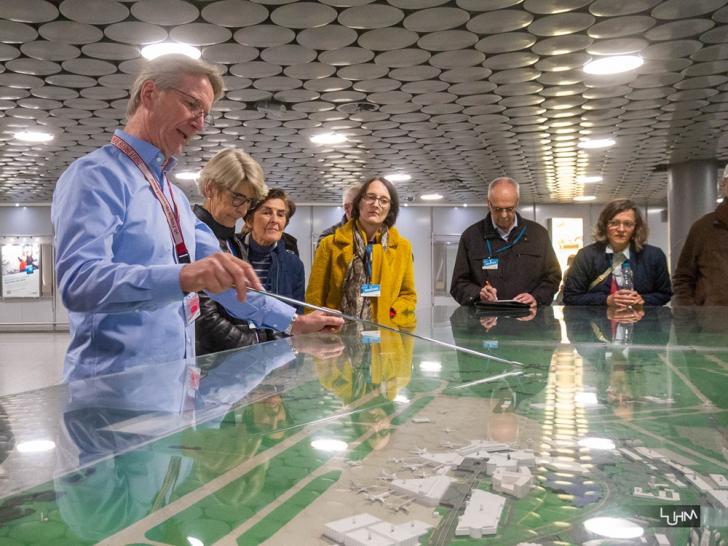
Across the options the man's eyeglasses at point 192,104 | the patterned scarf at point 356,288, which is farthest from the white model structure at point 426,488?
the patterned scarf at point 356,288

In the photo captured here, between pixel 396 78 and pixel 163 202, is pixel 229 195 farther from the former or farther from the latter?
pixel 396 78

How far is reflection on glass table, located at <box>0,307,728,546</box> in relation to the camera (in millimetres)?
627

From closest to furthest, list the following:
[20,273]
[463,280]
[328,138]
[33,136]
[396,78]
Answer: [463,280]
[396,78]
[33,136]
[328,138]
[20,273]

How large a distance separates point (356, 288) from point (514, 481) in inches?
98.3

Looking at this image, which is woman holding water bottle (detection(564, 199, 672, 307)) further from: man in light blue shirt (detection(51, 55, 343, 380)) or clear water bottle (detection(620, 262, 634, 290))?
man in light blue shirt (detection(51, 55, 343, 380))

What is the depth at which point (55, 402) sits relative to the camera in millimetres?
1109

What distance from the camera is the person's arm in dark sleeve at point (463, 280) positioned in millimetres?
3873

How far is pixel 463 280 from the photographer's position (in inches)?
155

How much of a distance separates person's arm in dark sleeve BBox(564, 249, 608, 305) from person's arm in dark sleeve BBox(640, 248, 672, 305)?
250 millimetres

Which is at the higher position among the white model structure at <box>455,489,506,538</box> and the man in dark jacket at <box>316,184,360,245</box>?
the man in dark jacket at <box>316,184,360,245</box>

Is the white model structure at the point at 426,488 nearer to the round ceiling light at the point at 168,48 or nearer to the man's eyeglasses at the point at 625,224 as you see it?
the man's eyeglasses at the point at 625,224

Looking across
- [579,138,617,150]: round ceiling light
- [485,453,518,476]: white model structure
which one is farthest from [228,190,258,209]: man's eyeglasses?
[579,138,617,150]: round ceiling light

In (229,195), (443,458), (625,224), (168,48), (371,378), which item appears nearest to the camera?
(443,458)

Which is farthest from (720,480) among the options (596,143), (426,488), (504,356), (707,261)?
(596,143)
